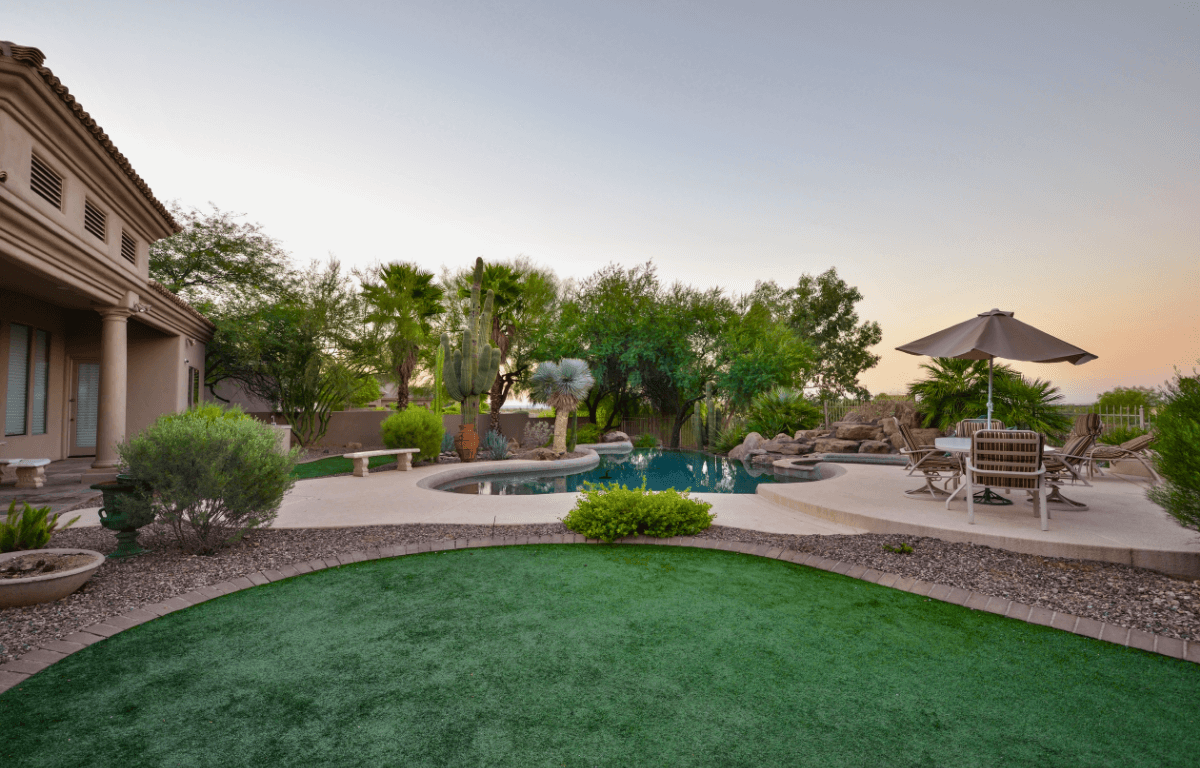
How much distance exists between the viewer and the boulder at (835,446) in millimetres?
13047

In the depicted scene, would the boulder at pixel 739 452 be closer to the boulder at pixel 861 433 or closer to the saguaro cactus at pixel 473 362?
the boulder at pixel 861 433

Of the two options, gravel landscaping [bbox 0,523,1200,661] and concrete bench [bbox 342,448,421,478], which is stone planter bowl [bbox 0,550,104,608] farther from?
concrete bench [bbox 342,448,421,478]

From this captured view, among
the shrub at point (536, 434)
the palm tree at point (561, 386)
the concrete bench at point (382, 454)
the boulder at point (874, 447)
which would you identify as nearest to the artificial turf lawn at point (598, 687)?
the concrete bench at point (382, 454)

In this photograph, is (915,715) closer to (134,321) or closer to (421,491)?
(421,491)

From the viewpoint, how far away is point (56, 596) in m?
3.36

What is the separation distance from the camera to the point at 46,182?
7176mm

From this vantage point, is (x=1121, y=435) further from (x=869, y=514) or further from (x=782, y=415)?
(x=869, y=514)

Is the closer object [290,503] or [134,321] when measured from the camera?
[290,503]

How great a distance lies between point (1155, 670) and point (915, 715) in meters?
1.47

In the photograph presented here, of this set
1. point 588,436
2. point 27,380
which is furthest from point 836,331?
point 27,380

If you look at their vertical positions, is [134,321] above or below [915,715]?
above

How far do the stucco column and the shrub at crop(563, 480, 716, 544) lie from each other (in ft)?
29.7

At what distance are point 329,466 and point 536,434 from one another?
8.17 meters

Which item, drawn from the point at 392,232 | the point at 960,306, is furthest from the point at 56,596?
the point at 960,306
